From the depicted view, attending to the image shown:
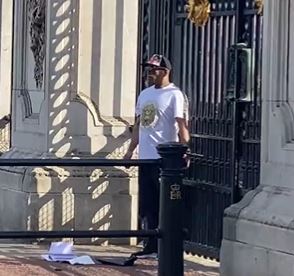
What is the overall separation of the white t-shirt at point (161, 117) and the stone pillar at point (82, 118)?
1.78 m

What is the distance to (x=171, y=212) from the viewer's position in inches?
272

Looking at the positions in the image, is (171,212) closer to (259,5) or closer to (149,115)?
(259,5)

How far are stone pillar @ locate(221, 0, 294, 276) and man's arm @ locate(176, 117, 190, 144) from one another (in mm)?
1216

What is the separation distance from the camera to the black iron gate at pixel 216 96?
1012 centimetres

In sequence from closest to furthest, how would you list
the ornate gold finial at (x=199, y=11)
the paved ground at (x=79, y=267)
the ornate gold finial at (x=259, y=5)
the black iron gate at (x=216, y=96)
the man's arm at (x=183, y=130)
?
the ornate gold finial at (x=259, y=5) → the black iron gate at (x=216, y=96) → the paved ground at (x=79, y=267) → the man's arm at (x=183, y=130) → the ornate gold finial at (x=199, y=11)

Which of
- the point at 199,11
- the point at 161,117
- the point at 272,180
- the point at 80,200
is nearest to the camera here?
the point at 272,180

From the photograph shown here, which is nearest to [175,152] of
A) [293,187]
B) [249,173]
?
[293,187]

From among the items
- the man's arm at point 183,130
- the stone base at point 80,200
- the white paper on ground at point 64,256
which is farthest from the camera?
the stone base at point 80,200

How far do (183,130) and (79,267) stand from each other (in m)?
1.46

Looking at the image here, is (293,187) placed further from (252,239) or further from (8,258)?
(8,258)

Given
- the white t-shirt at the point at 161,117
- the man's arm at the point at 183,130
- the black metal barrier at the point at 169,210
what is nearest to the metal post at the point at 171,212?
the black metal barrier at the point at 169,210

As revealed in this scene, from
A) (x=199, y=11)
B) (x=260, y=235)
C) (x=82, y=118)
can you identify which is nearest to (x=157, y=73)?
(x=199, y=11)

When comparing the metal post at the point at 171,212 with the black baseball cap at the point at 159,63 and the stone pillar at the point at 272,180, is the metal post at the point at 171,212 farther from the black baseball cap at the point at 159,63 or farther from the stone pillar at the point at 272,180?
the black baseball cap at the point at 159,63

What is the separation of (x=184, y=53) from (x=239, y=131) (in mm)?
1513
